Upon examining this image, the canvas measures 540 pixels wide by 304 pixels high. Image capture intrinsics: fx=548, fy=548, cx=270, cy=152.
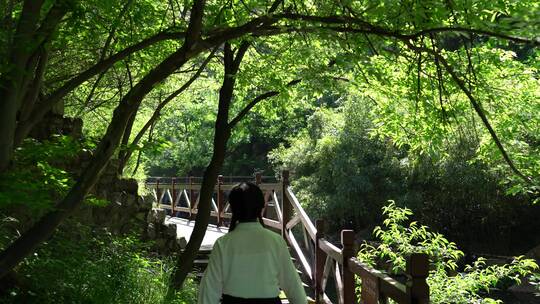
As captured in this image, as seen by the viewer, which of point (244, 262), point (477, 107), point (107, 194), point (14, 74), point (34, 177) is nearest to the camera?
point (244, 262)

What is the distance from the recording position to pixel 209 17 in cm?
541

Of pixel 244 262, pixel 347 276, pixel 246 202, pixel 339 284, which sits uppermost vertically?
pixel 246 202

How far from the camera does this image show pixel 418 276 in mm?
2918

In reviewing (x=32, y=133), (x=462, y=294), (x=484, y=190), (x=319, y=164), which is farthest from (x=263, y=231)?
(x=319, y=164)

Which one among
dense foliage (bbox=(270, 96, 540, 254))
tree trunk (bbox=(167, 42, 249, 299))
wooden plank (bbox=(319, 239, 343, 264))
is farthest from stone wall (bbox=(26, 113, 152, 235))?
dense foliage (bbox=(270, 96, 540, 254))

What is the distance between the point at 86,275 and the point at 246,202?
2.58 metres

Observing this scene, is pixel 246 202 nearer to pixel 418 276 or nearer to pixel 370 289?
pixel 418 276

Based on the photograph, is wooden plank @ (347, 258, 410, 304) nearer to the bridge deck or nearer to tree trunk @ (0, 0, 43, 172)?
tree trunk @ (0, 0, 43, 172)

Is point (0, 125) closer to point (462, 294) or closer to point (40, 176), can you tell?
point (40, 176)

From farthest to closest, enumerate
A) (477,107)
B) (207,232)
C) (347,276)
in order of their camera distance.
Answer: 1. (207,232)
2. (347,276)
3. (477,107)

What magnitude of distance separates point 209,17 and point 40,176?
2218mm

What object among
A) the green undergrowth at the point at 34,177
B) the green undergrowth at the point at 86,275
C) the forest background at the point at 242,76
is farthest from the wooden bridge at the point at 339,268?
the green undergrowth at the point at 34,177

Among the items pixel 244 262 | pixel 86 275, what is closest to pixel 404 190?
pixel 86 275

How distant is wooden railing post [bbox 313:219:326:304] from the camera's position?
254 inches
